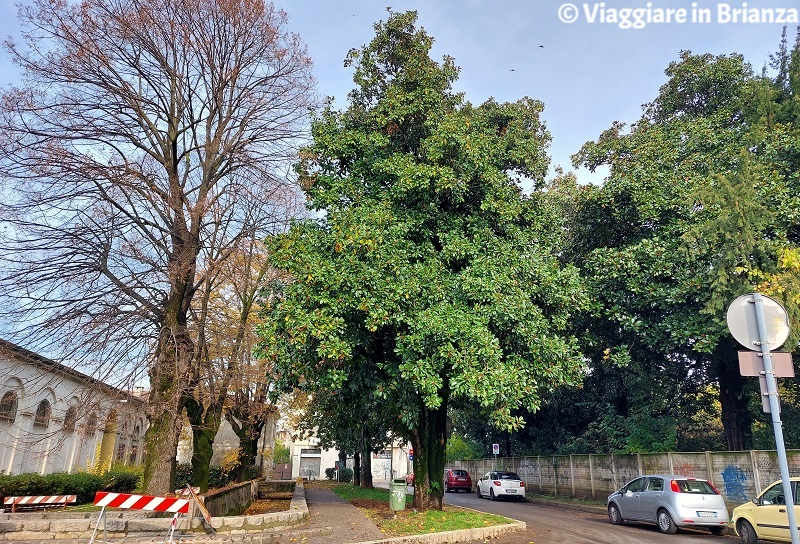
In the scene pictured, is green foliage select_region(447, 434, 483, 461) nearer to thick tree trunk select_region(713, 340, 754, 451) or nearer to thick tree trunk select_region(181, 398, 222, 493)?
thick tree trunk select_region(713, 340, 754, 451)

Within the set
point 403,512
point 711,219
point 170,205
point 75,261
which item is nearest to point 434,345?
point 403,512

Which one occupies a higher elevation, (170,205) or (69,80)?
(69,80)

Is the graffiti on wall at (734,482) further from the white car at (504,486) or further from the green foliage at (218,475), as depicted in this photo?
the green foliage at (218,475)

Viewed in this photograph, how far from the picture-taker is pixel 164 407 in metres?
12.0

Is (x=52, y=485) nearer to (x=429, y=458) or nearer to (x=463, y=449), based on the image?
(x=429, y=458)

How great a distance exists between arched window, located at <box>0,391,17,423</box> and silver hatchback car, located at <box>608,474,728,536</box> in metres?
21.7

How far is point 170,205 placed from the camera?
13.1 metres

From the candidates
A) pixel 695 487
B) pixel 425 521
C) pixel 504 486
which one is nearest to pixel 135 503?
pixel 425 521

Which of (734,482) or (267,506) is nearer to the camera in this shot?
(734,482)

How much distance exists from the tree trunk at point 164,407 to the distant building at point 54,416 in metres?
0.46

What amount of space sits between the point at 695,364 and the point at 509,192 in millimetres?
13307

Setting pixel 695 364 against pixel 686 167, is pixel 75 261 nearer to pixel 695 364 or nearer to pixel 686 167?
pixel 686 167

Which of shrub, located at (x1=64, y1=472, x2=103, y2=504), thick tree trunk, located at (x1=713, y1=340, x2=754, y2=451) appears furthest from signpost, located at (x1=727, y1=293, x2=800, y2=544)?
shrub, located at (x1=64, y1=472, x2=103, y2=504)

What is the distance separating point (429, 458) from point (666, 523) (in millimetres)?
6610
